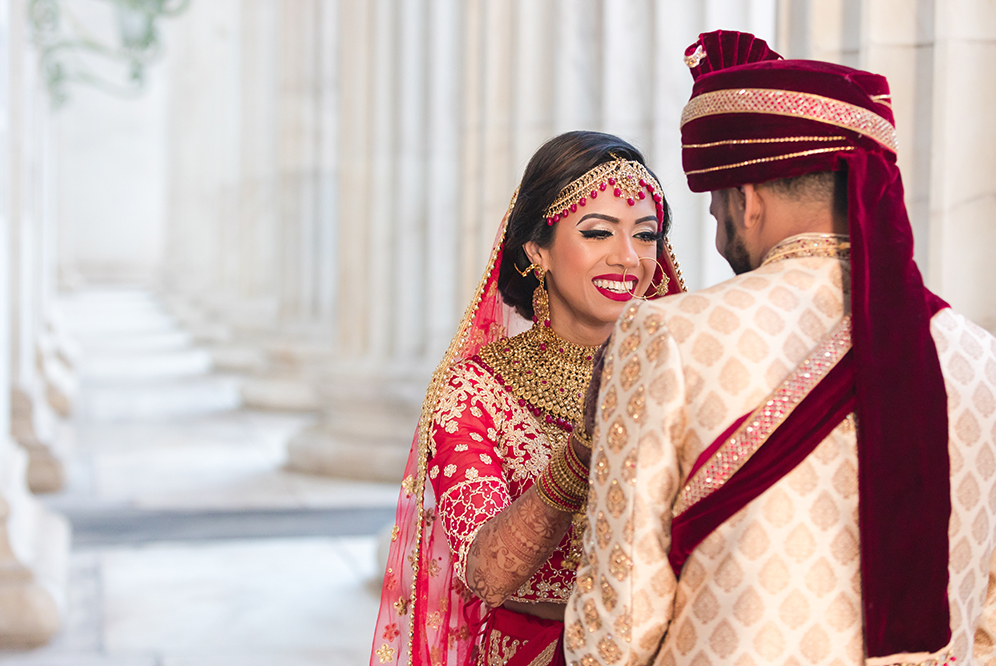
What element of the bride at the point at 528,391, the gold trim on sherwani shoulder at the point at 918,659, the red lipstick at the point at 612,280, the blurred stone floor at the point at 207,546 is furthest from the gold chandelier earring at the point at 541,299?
the blurred stone floor at the point at 207,546

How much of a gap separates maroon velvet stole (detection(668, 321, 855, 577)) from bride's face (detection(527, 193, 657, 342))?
79cm

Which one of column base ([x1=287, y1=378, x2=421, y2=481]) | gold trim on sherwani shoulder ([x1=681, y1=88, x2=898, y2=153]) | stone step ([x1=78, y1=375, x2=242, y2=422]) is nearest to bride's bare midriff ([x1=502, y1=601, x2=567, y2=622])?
gold trim on sherwani shoulder ([x1=681, y1=88, x2=898, y2=153])

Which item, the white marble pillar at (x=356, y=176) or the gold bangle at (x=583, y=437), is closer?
the gold bangle at (x=583, y=437)

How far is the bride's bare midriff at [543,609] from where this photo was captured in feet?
7.28

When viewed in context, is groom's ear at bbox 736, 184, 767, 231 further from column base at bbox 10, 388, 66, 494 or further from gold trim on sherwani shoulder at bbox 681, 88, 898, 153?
column base at bbox 10, 388, 66, 494

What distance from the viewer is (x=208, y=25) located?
1722 cm

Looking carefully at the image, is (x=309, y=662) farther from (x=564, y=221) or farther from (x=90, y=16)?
(x=90, y=16)

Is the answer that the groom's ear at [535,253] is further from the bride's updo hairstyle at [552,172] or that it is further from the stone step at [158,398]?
the stone step at [158,398]

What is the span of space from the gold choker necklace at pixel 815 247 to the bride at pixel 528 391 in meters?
0.67

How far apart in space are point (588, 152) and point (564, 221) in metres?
0.14

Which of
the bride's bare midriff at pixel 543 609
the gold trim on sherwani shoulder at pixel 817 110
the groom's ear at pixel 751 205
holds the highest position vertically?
the gold trim on sherwani shoulder at pixel 817 110

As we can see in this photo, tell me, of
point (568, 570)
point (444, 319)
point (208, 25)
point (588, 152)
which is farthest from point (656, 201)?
point (208, 25)

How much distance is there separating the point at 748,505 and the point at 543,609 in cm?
88

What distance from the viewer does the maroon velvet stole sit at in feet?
4.74
